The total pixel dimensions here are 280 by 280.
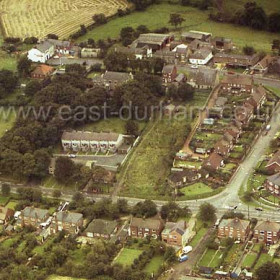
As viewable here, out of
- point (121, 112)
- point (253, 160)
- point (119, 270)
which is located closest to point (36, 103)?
point (121, 112)

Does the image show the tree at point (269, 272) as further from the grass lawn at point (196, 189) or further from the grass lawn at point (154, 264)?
the grass lawn at point (196, 189)

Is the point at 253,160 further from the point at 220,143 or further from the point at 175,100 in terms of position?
the point at 175,100

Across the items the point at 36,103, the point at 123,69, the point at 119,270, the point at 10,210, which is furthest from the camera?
the point at 123,69

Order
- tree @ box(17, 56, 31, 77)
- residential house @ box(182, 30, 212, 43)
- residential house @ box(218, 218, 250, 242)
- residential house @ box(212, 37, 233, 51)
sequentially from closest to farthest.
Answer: residential house @ box(218, 218, 250, 242), tree @ box(17, 56, 31, 77), residential house @ box(212, 37, 233, 51), residential house @ box(182, 30, 212, 43)

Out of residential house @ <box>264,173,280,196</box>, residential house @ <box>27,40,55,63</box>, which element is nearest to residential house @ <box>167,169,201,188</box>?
residential house @ <box>264,173,280,196</box>

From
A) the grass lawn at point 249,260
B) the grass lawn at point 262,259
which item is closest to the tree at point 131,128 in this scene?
the grass lawn at point 249,260

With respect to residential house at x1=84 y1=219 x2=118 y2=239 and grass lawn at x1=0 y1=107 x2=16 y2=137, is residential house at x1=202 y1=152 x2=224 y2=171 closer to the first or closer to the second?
residential house at x1=84 y1=219 x2=118 y2=239
